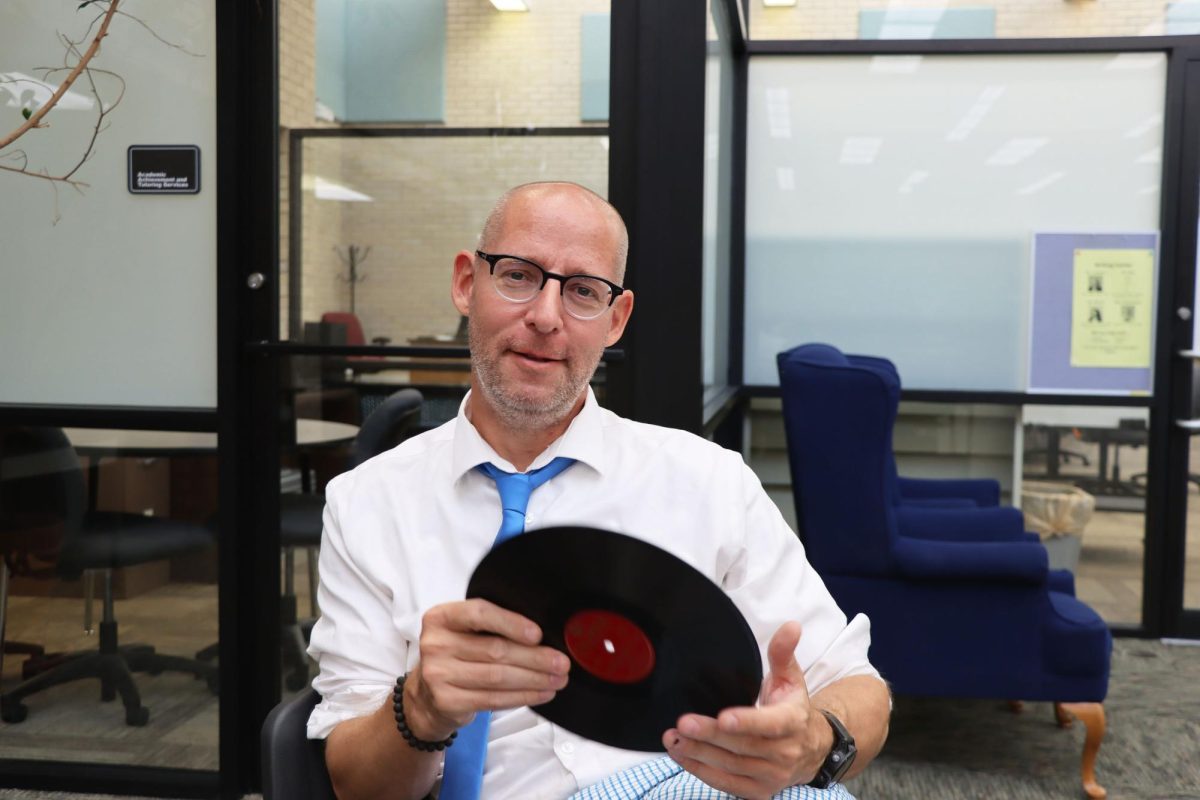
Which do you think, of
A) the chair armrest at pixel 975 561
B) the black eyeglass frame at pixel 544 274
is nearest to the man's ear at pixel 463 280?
the black eyeglass frame at pixel 544 274

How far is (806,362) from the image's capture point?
3256mm

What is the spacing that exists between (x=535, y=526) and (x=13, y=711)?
2.34 metres

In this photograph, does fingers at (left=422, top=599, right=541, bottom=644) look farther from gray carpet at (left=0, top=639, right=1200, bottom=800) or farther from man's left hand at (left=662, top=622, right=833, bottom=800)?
gray carpet at (left=0, top=639, right=1200, bottom=800)

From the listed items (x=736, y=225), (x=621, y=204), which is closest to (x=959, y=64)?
(x=736, y=225)

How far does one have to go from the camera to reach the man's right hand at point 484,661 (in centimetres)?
92

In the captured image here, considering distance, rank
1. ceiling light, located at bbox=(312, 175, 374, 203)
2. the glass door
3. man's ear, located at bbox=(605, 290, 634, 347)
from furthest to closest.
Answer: the glass door → ceiling light, located at bbox=(312, 175, 374, 203) → man's ear, located at bbox=(605, 290, 634, 347)

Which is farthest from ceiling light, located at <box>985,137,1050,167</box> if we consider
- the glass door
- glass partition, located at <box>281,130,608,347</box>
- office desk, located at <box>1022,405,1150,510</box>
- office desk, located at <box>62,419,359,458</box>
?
office desk, located at <box>62,419,359,458</box>

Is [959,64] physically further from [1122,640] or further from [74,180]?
[74,180]

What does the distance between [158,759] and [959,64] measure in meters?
4.01

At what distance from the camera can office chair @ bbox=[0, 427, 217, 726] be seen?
3.02 meters

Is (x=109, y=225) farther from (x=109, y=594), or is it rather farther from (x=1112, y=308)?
(x=1112, y=308)

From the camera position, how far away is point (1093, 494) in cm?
480

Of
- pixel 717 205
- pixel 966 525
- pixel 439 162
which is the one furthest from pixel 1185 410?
pixel 439 162

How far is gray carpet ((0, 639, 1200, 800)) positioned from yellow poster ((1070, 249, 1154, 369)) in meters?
1.30
